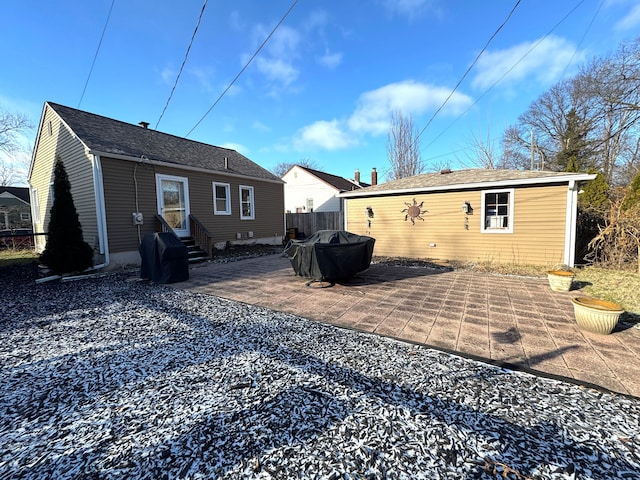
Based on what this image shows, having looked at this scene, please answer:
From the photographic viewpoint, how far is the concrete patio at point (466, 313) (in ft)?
8.82

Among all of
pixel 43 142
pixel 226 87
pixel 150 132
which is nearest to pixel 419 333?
pixel 226 87

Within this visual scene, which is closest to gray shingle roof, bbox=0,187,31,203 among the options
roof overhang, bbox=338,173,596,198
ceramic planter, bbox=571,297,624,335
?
roof overhang, bbox=338,173,596,198

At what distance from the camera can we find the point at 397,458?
5.16ft

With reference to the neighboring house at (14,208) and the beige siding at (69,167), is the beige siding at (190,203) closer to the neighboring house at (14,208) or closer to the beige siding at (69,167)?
the beige siding at (69,167)

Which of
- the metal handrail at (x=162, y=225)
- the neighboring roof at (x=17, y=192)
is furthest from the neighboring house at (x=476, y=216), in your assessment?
the neighboring roof at (x=17, y=192)

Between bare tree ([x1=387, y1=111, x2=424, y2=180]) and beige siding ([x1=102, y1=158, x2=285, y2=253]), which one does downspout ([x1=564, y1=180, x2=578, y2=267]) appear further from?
beige siding ([x1=102, y1=158, x2=285, y2=253])

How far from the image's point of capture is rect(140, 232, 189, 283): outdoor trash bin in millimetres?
6176

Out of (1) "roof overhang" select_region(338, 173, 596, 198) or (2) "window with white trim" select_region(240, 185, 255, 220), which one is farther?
(2) "window with white trim" select_region(240, 185, 255, 220)

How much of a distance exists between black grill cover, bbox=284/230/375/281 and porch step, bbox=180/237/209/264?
175 inches

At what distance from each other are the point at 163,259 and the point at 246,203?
20.9 feet

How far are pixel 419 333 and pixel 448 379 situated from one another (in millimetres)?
1007

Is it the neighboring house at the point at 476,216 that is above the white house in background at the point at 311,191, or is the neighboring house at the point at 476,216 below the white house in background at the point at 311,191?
below

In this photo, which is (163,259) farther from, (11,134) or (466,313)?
(11,134)

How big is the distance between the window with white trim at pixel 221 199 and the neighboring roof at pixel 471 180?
488 cm
